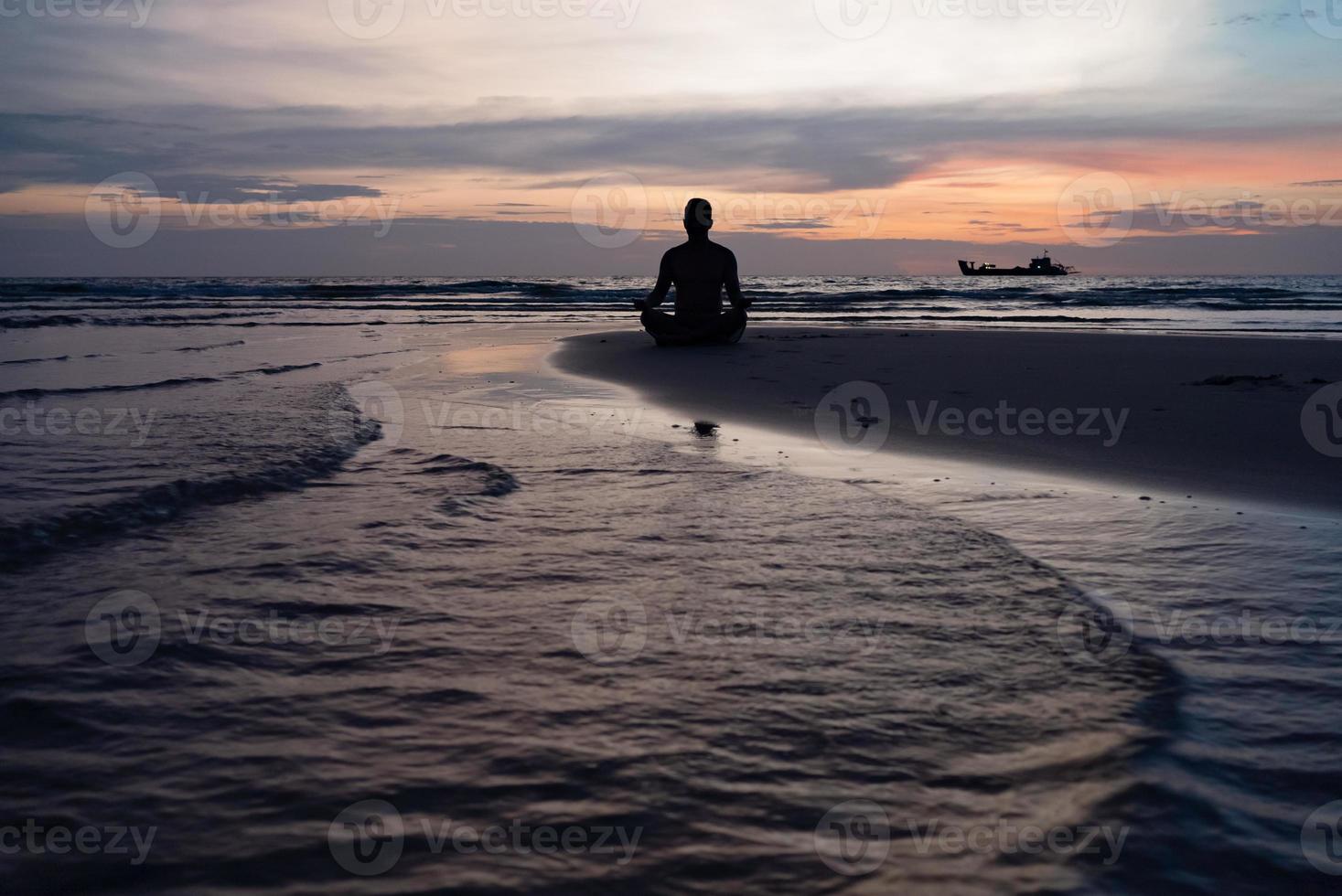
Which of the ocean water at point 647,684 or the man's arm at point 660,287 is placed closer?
the ocean water at point 647,684

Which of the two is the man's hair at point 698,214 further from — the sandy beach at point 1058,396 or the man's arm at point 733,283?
the sandy beach at point 1058,396

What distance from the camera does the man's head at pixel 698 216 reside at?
12.7 metres

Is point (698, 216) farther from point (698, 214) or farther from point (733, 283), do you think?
point (733, 283)

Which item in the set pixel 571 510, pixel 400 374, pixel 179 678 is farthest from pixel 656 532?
pixel 400 374

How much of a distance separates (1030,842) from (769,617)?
115cm

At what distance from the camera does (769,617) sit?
2.72m

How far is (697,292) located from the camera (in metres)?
13.3

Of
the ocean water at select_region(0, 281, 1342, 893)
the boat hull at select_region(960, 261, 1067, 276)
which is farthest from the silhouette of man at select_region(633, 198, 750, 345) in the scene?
the boat hull at select_region(960, 261, 1067, 276)

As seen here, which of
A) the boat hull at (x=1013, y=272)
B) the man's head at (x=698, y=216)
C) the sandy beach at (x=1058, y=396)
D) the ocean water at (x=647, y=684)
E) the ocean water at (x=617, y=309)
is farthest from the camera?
the boat hull at (x=1013, y=272)

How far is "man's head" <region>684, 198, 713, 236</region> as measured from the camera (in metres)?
12.7

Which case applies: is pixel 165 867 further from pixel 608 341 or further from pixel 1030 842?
pixel 608 341

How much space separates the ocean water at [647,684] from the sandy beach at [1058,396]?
94 cm

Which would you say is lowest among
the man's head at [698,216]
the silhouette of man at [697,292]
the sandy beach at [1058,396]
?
the sandy beach at [1058,396]

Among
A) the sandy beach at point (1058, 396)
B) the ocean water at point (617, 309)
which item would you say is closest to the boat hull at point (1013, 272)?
the ocean water at point (617, 309)
